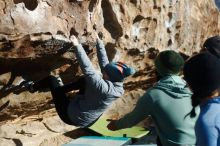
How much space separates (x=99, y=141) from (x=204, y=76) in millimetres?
3877

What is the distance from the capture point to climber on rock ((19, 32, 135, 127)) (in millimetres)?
3363

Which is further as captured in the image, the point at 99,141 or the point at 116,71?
the point at 99,141

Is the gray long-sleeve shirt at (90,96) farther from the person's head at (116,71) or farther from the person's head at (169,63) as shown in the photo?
the person's head at (169,63)

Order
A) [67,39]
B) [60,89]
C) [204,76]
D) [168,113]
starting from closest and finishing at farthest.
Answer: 1. [204,76]
2. [168,113]
3. [60,89]
4. [67,39]

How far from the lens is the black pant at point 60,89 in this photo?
3594mm

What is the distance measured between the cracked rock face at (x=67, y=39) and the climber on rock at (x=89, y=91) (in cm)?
25

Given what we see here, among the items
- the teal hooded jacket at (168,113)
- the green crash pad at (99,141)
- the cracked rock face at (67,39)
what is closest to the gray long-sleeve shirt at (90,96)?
the cracked rock face at (67,39)

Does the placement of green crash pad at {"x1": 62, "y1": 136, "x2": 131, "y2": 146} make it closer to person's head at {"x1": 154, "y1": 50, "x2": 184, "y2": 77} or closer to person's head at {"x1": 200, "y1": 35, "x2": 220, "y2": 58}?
person's head at {"x1": 200, "y1": 35, "x2": 220, "y2": 58}

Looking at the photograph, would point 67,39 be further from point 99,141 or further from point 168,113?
point 99,141

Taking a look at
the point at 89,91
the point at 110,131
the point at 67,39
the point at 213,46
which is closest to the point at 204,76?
the point at 213,46

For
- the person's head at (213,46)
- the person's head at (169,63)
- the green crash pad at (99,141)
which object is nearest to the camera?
the person's head at (169,63)

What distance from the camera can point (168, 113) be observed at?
2.79 meters

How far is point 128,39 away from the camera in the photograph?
5.44 m

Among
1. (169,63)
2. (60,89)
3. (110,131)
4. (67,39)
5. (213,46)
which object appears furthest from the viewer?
(110,131)
